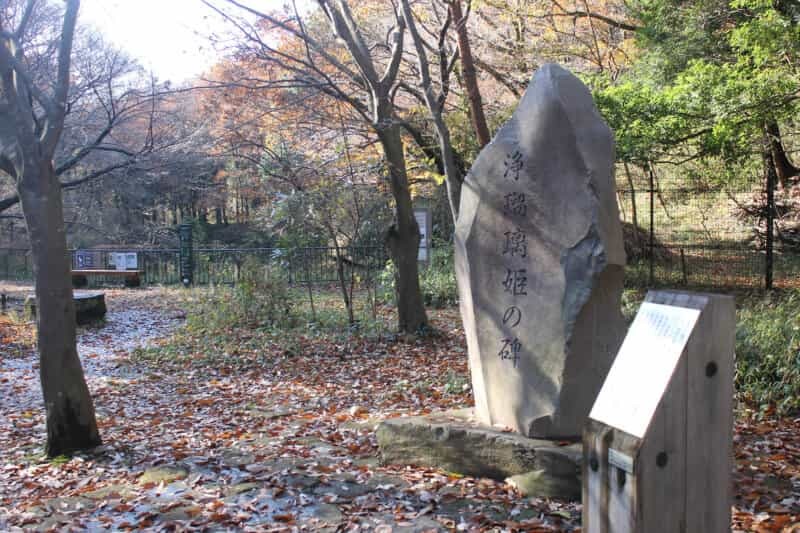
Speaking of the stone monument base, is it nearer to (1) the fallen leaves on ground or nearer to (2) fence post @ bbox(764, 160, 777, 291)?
(1) the fallen leaves on ground

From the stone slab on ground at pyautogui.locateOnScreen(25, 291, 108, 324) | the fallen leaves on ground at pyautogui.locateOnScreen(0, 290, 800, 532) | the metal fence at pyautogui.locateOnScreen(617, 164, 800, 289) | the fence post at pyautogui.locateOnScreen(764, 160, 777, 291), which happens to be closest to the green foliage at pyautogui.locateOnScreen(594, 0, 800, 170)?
the fence post at pyautogui.locateOnScreen(764, 160, 777, 291)

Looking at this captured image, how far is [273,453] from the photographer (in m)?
5.98

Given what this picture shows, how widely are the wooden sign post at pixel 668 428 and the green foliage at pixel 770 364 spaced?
4495 millimetres

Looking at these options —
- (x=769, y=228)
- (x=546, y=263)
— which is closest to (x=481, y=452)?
(x=546, y=263)

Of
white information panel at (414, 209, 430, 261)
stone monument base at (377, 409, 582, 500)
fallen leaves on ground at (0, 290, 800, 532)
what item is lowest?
fallen leaves on ground at (0, 290, 800, 532)

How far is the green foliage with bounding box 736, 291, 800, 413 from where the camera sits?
630cm

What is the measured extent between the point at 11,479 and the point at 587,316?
4930 mm

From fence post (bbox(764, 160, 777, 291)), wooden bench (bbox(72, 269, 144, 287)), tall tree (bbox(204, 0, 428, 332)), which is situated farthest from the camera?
wooden bench (bbox(72, 269, 144, 287))

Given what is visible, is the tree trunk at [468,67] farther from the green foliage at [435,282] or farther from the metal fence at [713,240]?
the metal fence at [713,240]

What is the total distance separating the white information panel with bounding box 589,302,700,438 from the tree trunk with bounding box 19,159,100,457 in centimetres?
530

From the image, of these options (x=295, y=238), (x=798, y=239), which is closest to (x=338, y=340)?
(x=295, y=238)

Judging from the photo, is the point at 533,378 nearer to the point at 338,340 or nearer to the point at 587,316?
the point at 587,316

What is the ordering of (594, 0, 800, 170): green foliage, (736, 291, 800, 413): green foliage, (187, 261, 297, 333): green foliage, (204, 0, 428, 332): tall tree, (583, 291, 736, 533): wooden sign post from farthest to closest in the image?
(187, 261, 297, 333): green foliage
(594, 0, 800, 170): green foliage
(204, 0, 428, 332): tall tree
(736, 291, 800, 413): green foliage
(583, 291, 736, 533): wooden sign post

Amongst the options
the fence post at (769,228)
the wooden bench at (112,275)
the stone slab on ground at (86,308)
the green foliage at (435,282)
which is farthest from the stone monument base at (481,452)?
the wooden bench at (112,275)
